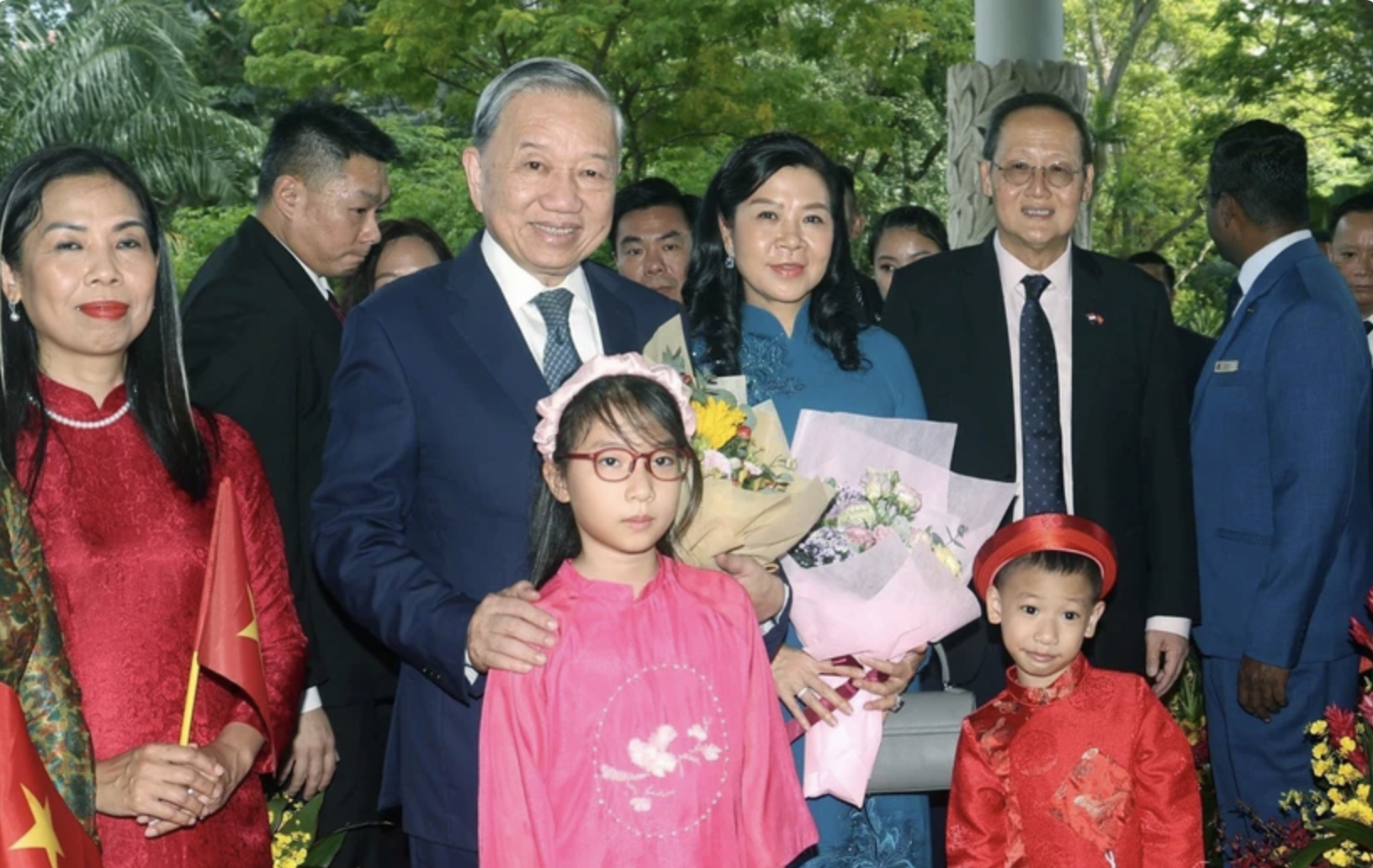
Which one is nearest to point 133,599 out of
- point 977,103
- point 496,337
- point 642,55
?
point 496,337

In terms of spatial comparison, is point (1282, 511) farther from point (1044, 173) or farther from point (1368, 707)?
point (1044, 173)

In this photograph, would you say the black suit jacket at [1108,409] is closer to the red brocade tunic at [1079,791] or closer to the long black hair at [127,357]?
the red brocade tunic at [1079,791]

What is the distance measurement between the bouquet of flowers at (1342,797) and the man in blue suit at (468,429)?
1605 millimetres

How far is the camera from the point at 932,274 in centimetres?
442

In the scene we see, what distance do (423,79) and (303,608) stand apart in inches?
372

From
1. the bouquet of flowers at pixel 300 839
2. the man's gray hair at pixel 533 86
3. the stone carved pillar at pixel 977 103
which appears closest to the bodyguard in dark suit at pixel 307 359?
the bouquet of flowers at pixel 300 839

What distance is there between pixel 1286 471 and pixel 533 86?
258 centimetres

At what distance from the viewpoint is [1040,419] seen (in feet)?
13.9

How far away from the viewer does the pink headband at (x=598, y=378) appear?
9.58ft

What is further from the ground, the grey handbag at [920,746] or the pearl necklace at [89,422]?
the pearl necklace at [89,422]

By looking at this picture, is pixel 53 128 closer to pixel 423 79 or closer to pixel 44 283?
pixel 423 79

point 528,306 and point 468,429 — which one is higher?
point 528,306

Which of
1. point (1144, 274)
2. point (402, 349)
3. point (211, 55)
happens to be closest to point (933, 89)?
point (211, 55)

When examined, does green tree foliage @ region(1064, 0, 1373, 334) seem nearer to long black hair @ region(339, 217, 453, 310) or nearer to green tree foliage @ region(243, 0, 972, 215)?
green tree foliage @ region(243, 0, 972, 215)
